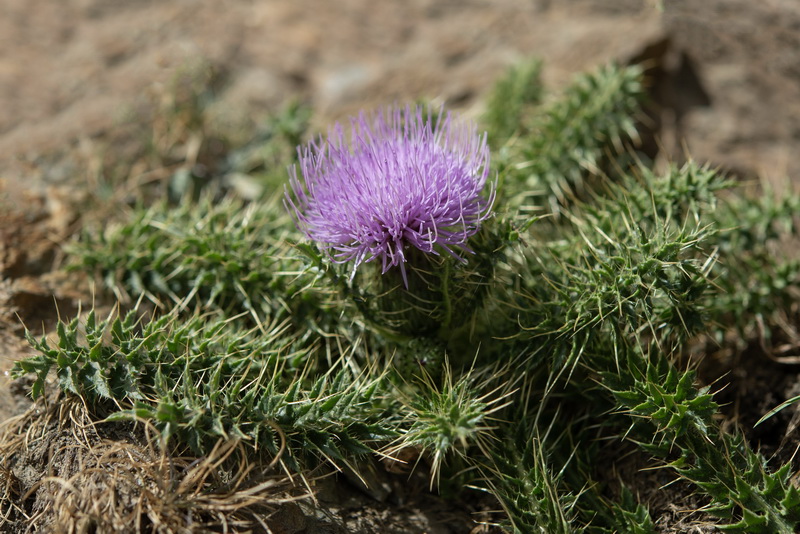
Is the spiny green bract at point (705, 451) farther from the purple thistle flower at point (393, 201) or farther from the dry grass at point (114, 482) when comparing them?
the dry grass at point (114, 482)

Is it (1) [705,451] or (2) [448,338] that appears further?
(2) [448,338]

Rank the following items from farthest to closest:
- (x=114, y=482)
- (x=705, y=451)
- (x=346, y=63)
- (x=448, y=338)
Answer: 1. (x=346, y=63)
2. (x=448, y=338)
3. (x=705, y=451)
4. (x=114, y=482)

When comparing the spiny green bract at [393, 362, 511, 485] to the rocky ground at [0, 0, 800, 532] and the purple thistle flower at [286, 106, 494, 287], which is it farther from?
the rocky ground at [0, 0, 800, 532]

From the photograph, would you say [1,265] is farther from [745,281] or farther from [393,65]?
[745,281]

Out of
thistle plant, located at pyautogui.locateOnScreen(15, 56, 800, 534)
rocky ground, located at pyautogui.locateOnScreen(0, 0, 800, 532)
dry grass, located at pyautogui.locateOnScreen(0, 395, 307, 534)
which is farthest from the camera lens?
rocky ground, located at pyautogui.locateOnScreen(0, 0, 800, 532)

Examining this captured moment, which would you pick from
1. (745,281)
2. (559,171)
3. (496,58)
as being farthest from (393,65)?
(745,281)

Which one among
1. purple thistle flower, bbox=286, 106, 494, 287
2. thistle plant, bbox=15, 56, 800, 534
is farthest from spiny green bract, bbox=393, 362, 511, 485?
purple thistle flower, bbox=286, 106, 494, 287

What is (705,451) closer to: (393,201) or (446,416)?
(446,416)

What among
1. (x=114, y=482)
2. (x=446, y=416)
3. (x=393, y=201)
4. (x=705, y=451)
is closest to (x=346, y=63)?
(x=393, y=201)
